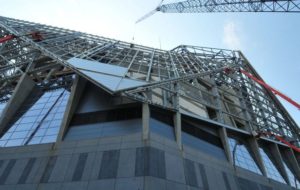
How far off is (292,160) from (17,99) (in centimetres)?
3611

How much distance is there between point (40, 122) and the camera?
2847 cm

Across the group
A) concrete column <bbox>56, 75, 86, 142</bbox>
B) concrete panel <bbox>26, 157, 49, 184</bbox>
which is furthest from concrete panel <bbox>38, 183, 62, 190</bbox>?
concrete column <bbox>56, 75, 86, 142</bbox>

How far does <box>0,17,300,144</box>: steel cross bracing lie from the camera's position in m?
29.8

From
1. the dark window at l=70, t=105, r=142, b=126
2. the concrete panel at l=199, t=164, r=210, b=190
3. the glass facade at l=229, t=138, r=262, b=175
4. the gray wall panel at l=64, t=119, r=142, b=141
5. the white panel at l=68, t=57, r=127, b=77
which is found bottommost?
the concrete panel at l=199, t=164, r=210, b=190

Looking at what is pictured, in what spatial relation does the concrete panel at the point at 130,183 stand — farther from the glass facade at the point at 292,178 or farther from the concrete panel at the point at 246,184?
the glass facade at the point at 292,178

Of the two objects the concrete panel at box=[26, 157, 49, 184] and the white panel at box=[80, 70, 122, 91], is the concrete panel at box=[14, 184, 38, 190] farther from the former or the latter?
the white panel at box=[80, 70, 122, 91]

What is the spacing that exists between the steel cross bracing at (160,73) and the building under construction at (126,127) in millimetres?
194

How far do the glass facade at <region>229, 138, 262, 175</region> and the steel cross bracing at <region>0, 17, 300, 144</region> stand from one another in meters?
2.91

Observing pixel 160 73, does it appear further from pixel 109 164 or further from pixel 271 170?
pixel 271 170

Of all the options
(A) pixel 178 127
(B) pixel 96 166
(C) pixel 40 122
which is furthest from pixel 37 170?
(A) pixel 178 127

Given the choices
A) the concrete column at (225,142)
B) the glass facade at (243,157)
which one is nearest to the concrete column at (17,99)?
the concrete column at (225,142)

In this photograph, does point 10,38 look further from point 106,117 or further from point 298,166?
point 298,166

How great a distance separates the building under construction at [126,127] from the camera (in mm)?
20859

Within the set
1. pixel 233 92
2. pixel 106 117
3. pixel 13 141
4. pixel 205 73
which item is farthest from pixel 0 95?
pixel 233 92
